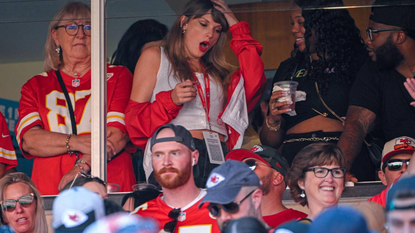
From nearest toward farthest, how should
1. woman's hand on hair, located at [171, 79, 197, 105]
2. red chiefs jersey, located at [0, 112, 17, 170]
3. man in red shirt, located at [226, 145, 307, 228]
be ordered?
man in red shirt, located at [226, 145, 307, 228] → woman's hand on hair, located at [171, 79, 197, 105] → red chiefs jersey, located at [0, 112, 17, 170]

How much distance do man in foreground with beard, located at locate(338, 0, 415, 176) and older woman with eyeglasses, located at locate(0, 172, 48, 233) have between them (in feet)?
6.77

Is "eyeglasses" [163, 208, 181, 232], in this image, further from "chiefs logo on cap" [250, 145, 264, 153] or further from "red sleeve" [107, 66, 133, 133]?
"red sleeve" [107, 66, 133, 133]

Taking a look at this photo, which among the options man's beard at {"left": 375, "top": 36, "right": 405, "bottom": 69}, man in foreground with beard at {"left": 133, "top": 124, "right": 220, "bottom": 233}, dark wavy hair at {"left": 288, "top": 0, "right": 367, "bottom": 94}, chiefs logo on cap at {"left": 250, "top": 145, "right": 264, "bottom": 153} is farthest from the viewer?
dark wavy hair at {"left": 288, "top": 0, "right": 367, "bottom": 94}

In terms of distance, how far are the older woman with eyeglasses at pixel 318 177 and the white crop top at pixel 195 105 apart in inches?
39.5

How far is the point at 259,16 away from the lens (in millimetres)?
5168

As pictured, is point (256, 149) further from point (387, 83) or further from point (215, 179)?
point (215, 179)

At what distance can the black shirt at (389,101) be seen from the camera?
488 cm

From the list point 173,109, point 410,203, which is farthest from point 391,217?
point 173,109

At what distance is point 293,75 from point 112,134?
1.42m

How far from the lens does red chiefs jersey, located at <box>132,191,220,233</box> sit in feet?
13.0

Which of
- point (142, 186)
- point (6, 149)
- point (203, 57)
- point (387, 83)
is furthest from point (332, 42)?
point (6, 149)

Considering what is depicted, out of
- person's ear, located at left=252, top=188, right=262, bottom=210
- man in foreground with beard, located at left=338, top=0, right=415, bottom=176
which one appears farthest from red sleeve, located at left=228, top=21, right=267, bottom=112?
person's ear, located at left=252, top=188, right=262, bottom=210

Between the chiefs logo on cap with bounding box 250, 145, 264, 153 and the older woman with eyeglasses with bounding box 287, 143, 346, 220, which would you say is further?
the chiefs logo on cap with bounding box 250, 145, 264, 153

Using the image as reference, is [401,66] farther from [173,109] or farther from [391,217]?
[391,217]
